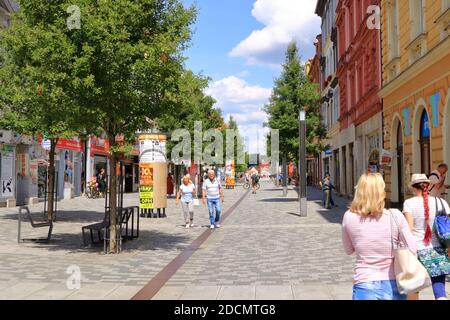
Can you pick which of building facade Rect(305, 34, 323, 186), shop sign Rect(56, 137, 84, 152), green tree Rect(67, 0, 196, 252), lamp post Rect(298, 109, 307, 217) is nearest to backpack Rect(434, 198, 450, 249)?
green tree Rect(67, 0, 196, 252)

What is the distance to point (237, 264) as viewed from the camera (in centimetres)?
904

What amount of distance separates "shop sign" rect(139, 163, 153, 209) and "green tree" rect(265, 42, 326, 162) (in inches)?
396

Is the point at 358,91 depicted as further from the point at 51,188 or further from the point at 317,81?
the point at 317,81

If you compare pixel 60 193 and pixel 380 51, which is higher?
pixel 380 51

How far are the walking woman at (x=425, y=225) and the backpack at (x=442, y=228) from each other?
37 millimetres

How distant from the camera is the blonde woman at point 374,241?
364 centimetres

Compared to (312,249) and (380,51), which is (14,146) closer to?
(380,51)

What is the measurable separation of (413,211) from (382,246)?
1800mm

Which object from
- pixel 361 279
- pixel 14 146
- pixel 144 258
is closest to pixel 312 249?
pixel 144 258

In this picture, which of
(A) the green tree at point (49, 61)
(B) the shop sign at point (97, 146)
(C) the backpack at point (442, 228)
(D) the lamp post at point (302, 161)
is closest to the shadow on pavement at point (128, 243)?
(A) the green tree at point (49, 61)

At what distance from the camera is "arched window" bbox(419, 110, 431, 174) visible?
15406mm

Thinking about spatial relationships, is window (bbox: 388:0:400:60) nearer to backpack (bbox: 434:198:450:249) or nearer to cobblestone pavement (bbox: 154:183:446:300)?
cobblestone pavement (bbox: 154:183:446:300)

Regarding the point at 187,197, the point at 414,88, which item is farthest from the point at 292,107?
the point at 187,197
